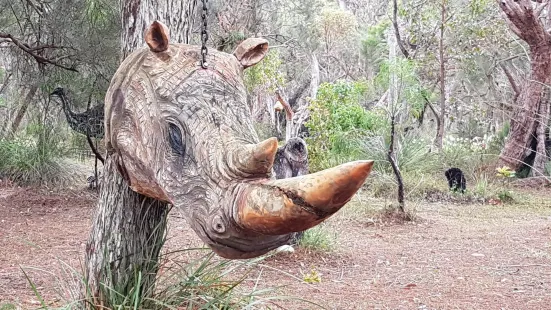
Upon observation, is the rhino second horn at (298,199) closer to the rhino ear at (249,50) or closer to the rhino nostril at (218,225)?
the rhino nostril at (218,225)

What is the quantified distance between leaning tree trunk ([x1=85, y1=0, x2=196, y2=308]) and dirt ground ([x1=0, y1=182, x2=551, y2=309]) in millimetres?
272

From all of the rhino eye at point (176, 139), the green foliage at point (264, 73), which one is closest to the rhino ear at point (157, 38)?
the rhino eye at point (176, 139)

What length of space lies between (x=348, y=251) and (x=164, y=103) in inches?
176

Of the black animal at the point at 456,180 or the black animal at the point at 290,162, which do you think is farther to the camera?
the black animal at the point at 456,180

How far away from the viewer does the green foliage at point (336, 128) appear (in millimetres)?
11195

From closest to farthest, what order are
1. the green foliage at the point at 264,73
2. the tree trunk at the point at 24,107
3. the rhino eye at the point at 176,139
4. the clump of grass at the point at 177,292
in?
1. the rhino eye at the point at 176,139
2. the clump of grass at the point at 177,292
3. the tree trunk at the point at 24,107
4. the green foliage at the point at 264,73

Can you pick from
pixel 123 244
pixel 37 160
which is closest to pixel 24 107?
pixel 37 160

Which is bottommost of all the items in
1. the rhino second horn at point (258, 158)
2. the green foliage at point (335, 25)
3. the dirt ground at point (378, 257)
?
the dirt ground at point (378, 257)

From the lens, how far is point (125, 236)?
3.44 metres

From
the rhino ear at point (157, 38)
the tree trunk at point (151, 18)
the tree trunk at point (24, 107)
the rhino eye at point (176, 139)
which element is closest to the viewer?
the rhino eye at point (176, 139)

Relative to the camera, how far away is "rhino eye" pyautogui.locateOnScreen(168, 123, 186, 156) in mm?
2660

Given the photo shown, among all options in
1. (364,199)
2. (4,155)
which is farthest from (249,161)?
(4,155)

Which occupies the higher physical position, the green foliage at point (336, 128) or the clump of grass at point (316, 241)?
the green foliage at point (336, 128)

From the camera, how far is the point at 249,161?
2.21 meters
